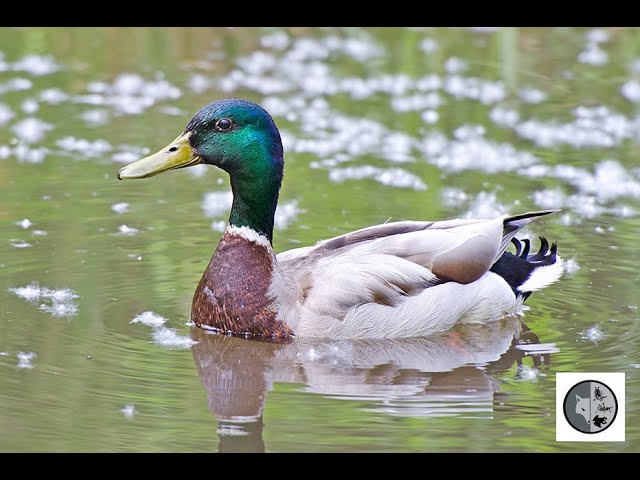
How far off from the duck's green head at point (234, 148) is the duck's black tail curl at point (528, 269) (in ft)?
5.48

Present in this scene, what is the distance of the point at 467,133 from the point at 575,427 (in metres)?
6.21

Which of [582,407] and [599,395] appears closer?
[582,407]

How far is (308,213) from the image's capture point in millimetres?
10750

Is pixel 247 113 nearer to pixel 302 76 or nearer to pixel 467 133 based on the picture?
pixel 467 133

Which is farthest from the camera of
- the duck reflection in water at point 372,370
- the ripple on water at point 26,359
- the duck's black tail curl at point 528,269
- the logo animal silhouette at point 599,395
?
the duck's black tail curl at point 528,269

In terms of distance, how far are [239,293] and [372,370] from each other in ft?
3.46

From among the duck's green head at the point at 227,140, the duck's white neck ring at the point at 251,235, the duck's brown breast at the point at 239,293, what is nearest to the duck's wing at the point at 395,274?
the duck's brown breast at the point at 239,293

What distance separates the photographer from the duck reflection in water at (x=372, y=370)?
287 inches

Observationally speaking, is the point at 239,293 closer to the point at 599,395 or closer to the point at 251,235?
the point at 251,235

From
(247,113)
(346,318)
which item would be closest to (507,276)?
(346,318)

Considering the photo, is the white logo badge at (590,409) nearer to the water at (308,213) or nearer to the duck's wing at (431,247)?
the water at (308,213)

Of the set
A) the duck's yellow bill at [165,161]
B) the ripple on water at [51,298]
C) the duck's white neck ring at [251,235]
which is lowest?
the ripple on water at [51,298]

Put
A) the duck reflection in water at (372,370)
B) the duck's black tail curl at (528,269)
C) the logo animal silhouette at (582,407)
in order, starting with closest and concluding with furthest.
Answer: the logo animal silhouette at (582,407), the duck reflection in water at (372,370), the duck's black tail curl at (528,269)

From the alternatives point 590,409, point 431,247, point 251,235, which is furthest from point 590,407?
point 251,235
